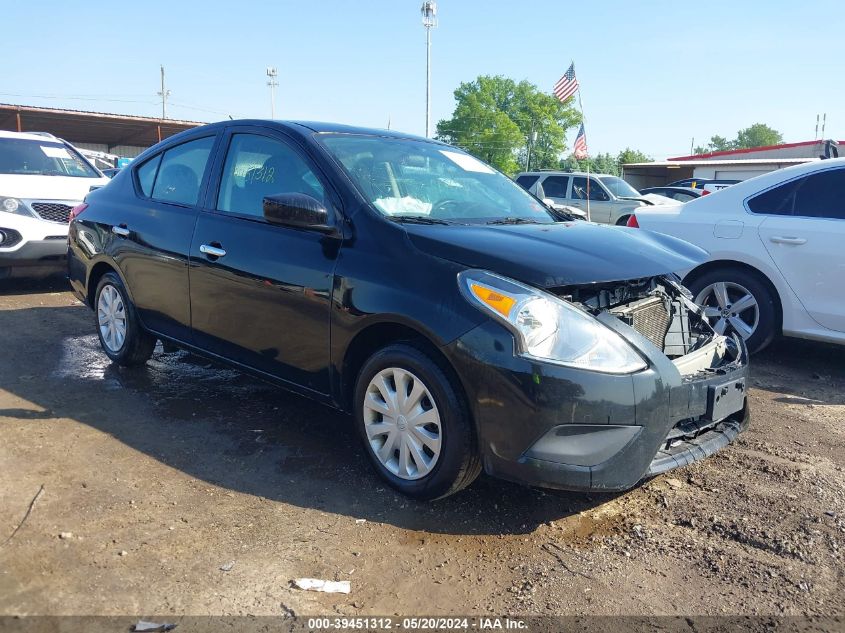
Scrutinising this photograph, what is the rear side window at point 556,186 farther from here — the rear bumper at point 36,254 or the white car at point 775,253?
the rear bumper at point 36,254

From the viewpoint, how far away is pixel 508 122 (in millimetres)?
76188

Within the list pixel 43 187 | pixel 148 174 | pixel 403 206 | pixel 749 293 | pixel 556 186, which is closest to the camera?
pixel 403 206

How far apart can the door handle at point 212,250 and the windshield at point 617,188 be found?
43.7 ft

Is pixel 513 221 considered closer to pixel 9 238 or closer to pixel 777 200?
pixel 777 200

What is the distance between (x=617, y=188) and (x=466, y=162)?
12.7 meters

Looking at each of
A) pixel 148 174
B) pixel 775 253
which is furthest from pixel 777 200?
pixel 148 174

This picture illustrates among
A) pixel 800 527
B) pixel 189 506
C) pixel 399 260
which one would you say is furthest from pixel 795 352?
pixel 189 506

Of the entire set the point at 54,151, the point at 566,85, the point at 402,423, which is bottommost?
the point at 402,423

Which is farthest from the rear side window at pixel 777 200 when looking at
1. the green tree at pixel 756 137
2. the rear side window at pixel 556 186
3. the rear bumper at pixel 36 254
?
the green tree at pixel 756 137

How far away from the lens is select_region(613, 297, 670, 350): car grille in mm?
3119

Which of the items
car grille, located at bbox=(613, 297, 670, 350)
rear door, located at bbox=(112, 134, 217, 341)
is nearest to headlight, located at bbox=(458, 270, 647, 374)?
car grille, located at bbox=(613, 297, 670, 350)

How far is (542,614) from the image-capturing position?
2424mm

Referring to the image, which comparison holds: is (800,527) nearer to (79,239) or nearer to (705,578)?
(705,578)

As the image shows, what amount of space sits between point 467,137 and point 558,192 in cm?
6443
